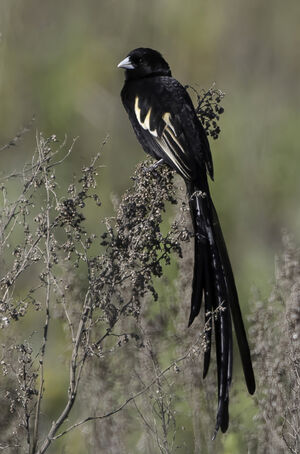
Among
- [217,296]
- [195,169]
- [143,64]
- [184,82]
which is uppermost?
[184,82]

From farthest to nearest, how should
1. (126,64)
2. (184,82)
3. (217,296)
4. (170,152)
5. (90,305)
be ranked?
(184,82) → (126,64) → (170,152) → (217,296) → (90,305)

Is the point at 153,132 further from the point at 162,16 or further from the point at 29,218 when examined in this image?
the point at 162,16

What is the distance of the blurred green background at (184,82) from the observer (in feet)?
16.9

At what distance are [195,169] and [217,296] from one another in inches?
24.1

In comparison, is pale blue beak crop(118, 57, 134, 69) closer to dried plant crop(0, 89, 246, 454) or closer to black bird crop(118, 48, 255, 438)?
black bird crop(118, 48, 255, 438)

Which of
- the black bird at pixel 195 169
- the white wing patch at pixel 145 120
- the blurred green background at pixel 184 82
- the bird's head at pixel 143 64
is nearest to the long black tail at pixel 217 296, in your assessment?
the black bird at pixel 195 169

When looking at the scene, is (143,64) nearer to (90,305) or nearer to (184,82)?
(184,82)

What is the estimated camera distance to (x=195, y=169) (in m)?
3.51

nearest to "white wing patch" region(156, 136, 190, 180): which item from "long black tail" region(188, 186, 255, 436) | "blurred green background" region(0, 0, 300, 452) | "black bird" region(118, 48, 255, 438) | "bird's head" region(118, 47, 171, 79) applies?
"black bird" region(118, 48, 255, 438)

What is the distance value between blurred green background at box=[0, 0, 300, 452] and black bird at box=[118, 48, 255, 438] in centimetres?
101

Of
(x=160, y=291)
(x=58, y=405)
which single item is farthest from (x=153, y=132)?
(x=58, y=405)

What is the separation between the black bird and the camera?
9.62ft

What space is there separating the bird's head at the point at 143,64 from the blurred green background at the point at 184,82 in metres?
0.95

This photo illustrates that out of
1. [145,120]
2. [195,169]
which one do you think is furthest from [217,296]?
[145,120]
